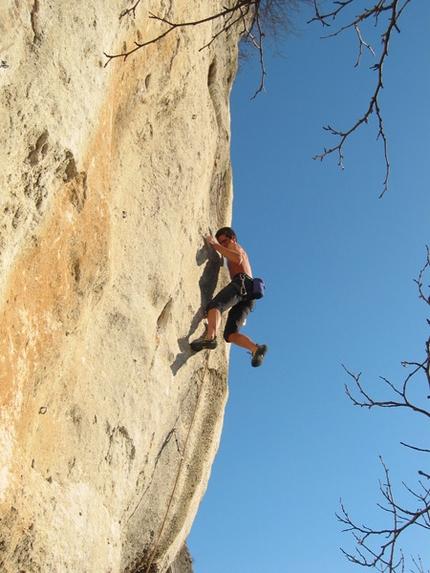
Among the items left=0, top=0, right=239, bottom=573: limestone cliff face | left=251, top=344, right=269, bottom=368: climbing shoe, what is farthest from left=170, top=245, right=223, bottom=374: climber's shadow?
left=251, top=344, right=269, bottom=368: climbing shoe

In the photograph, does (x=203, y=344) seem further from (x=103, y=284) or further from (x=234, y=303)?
(x=103, y=284)

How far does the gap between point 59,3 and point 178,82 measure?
204 cm

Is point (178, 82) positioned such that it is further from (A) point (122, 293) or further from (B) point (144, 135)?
(A) point (122, 293)

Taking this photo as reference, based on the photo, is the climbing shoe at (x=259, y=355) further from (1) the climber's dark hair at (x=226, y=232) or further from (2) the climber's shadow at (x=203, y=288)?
(1) the climber's dark hair at (x=226, y=232)

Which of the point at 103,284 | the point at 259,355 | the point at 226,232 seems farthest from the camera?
the point at 226,232

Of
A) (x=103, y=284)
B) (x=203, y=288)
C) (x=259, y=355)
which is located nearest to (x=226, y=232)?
(x=203, y=288)

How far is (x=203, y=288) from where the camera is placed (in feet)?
20.9

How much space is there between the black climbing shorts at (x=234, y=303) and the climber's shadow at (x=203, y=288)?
12cm

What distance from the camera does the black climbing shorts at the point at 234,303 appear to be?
248 inches

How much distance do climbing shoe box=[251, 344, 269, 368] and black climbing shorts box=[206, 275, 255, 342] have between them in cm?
42

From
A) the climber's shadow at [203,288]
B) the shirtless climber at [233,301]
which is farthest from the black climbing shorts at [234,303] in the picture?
the climber's shadow at [203,288]

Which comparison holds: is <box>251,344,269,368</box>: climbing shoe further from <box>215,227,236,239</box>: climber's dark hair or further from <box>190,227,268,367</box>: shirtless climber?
<box>215,227,236,239</box>: climber's dark hair

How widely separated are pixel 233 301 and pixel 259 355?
572 mm

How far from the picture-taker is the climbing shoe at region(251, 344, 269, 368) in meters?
6.23
